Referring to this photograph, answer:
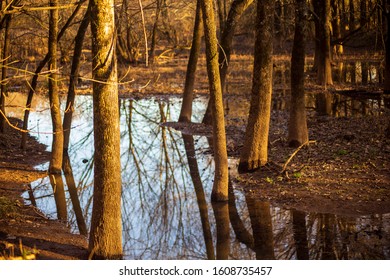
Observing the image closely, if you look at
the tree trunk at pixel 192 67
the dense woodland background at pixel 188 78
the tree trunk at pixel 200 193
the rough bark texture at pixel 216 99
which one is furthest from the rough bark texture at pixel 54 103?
the tree trunk at pixel 192 67

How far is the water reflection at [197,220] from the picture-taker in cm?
1130

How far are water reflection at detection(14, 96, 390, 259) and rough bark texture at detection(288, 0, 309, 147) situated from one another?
2608mm

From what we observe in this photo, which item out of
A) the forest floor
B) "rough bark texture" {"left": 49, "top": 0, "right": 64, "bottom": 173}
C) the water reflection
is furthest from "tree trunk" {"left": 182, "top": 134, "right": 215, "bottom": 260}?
"rough bark texture" {"left": 49, "top": 0, "right": 64, "bottom": 173}

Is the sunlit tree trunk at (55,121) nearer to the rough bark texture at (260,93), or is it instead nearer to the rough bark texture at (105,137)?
the rough bark texture at (260,93)

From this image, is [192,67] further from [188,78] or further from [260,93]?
[260,93]

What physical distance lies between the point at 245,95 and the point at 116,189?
76.9 ft

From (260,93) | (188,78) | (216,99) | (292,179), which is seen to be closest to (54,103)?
(216,99)

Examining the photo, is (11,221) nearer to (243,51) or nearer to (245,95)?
(245,95)

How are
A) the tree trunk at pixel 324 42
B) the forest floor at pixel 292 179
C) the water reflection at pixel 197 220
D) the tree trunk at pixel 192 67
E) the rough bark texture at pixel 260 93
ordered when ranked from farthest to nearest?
the tree trunk at pixel 324 42
the tree trunk at pixel 192 67
the rough bark texture at pixel 260 93
the forest floor at pixel 292 179
the water reflection at pixel 197 220

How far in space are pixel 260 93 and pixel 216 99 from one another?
2.37 meters

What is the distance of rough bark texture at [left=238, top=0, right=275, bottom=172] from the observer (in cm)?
1497

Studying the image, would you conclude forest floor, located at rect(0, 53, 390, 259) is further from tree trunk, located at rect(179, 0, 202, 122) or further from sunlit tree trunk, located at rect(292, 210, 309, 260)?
tree trunk, located at rect(179, 0, 202, 122)

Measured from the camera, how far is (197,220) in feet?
44.0

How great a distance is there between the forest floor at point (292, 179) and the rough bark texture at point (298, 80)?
0.44 metres
